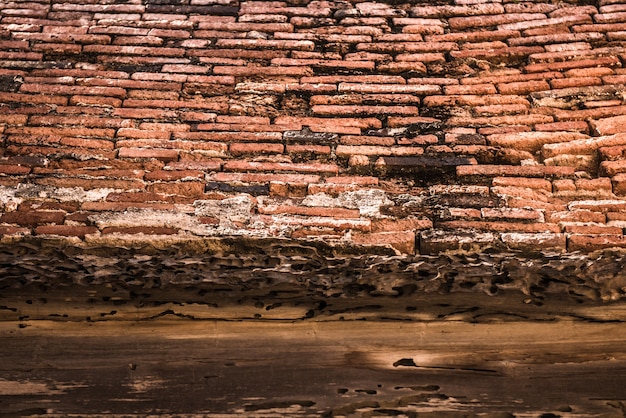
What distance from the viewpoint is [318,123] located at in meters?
2.42

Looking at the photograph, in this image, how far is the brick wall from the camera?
200 centimetres

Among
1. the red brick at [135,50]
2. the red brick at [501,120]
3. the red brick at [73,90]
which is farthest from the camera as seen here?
the red brick at [135,50]

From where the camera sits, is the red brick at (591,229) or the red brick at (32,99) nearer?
the red brick at (591,229)

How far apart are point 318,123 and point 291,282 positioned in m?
0.79

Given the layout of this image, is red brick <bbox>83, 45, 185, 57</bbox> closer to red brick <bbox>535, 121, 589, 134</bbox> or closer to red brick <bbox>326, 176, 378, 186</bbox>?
red brick <bbox>326, 176, 378, 186</bbox>

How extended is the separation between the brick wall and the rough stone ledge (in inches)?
2.2

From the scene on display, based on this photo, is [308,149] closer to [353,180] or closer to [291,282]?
[353,180]

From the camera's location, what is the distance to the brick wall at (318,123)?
6.56 feet

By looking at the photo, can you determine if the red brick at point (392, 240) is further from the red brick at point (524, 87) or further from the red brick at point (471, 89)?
the red brick at point (524, 87)

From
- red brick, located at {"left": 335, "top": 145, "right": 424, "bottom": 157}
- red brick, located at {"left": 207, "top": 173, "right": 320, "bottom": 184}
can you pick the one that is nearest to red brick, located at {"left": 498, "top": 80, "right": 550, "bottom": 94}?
red brick, located at {"left": 335, "top": 145, "right": 424, "bottom": 157}

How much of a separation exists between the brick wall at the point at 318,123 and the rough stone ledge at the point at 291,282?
0.18ft

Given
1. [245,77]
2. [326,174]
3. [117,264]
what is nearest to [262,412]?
[117,264]

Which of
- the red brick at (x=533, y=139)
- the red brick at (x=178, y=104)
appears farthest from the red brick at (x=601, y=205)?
the red brick at (x=178, y=104)

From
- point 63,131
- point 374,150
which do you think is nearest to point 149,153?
point 63,131
